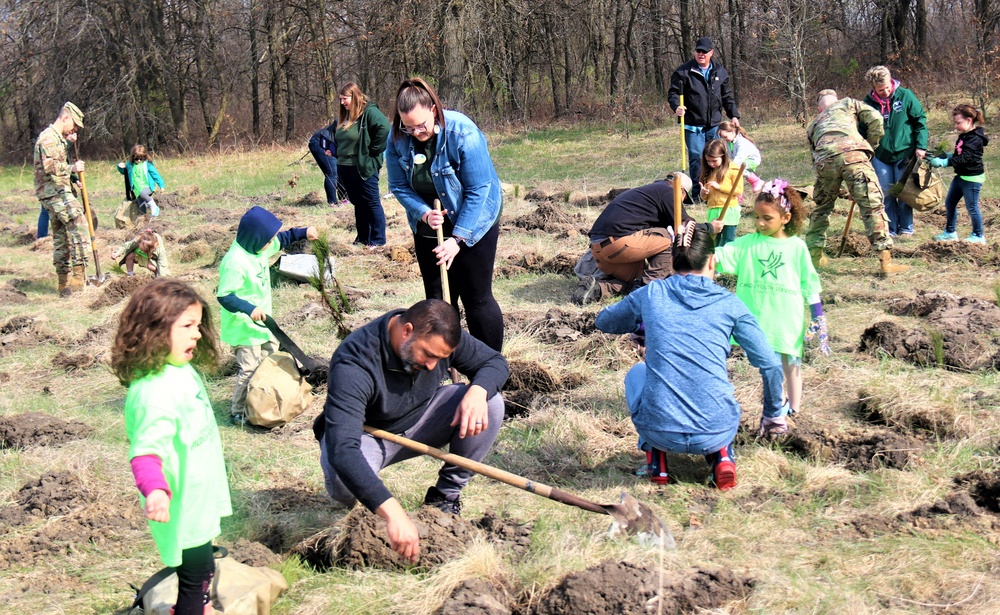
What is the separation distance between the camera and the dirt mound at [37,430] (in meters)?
5.30

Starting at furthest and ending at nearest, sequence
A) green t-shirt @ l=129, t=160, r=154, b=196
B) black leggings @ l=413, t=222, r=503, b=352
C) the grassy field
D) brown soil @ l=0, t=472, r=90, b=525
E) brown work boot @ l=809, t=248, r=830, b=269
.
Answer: green t-shirt @ l=129, t=160, r=154, b=196 < brown work boot @ l=809, t=248, r=830, b=269 < black leggings @ l=413, t=222, r=503, b=352 < brown soil @ l=0, t=472, r=90, b=525 < the grassy field

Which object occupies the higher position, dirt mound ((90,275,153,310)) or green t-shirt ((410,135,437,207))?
green t-shirt ((410,135,437,207))

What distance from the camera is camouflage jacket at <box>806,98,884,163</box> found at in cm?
799

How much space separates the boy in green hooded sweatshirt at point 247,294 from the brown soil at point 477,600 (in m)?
2.57

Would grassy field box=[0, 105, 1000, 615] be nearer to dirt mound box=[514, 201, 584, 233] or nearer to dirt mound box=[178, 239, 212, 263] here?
dirt mound box=[514, 201, 584, 233]

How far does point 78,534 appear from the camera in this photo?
409cm

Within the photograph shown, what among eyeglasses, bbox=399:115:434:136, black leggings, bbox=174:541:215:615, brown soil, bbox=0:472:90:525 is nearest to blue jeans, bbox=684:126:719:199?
eyeglasses, bbox=399:115:434:136

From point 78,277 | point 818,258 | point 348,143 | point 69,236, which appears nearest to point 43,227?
point 78,277

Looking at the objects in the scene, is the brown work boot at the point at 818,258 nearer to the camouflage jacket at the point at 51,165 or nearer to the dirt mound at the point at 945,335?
the dirt mound at the point at 945,335

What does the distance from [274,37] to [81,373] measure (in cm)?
2361

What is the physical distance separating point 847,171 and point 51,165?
25.4 ft

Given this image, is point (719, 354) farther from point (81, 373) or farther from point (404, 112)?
point (81, 373)

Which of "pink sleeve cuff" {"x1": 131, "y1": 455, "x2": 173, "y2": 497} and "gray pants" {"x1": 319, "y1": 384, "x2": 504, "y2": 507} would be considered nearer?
"pink sleeve cuff" {"x1": 131, "y1": 455, "x2": 173, "y2": 497}

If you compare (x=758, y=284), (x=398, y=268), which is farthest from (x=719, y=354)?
(x=398, y=268)
